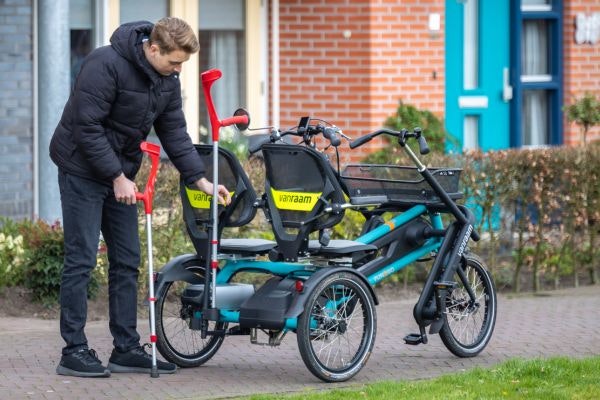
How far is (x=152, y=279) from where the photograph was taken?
771 centimetres

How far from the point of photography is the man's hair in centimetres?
745

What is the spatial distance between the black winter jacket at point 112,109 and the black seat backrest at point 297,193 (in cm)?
66

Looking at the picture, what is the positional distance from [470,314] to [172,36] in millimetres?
2494

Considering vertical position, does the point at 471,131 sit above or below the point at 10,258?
above

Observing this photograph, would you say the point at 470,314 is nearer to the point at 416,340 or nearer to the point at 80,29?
the point at 416,340

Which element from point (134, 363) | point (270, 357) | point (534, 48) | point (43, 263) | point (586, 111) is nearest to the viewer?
point (134, 363)

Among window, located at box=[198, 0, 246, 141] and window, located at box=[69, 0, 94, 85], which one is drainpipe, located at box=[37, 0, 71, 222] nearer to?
window, located at box=[69, 0, 94, 85]

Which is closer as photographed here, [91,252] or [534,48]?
[91,252]

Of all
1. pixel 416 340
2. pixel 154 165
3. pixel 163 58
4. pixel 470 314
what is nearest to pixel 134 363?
pixel 154 165

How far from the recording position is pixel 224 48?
13.7m

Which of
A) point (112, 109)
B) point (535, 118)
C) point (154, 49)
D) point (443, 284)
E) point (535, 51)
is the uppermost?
point (535, 51)

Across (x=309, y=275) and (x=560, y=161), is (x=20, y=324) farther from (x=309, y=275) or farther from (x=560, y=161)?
(x=560, y=161)

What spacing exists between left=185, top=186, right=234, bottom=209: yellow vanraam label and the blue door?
6.67 m

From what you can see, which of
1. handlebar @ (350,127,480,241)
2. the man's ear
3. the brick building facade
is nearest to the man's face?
the man's ear
